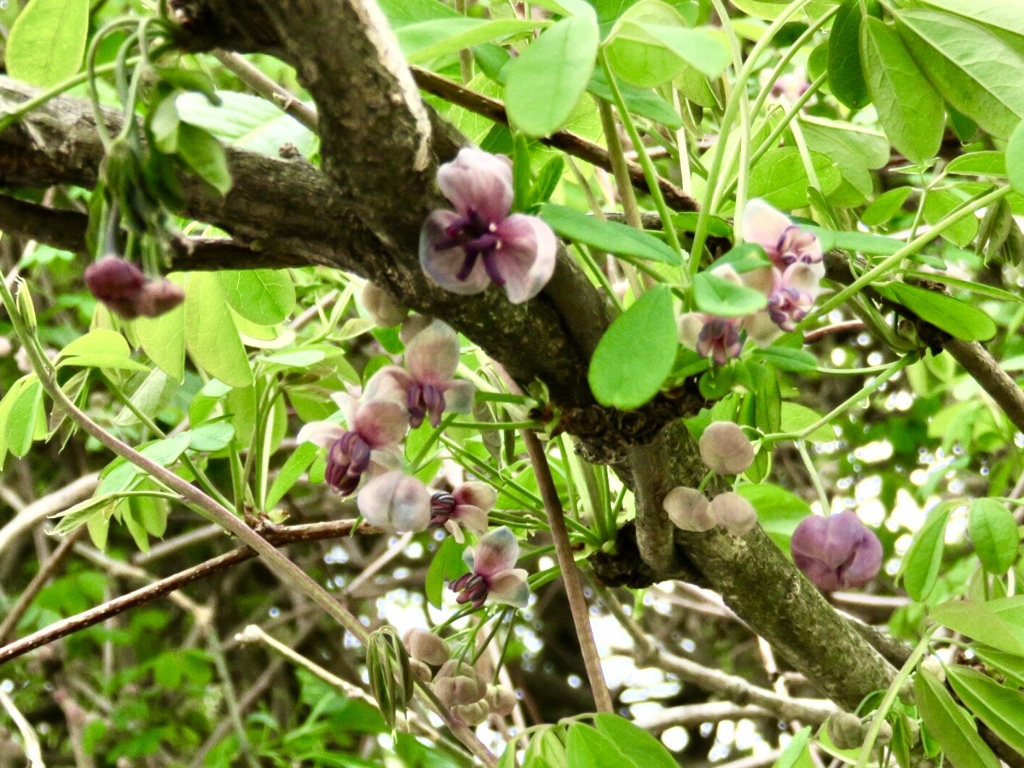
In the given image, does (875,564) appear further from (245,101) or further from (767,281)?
(245,101)

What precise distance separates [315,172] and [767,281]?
20 centimetres

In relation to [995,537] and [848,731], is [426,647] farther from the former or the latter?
[995,537]

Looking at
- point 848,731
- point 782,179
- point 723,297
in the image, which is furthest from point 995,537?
point 723,297

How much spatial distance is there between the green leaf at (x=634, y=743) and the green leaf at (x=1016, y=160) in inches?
13.3

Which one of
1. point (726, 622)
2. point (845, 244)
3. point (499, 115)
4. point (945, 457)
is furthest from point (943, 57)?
point (726, 622)

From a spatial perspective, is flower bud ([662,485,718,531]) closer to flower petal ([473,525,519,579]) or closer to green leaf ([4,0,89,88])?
flower petal ([473,525,519,579])

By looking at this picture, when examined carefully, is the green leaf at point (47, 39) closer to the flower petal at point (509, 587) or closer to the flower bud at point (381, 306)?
the flower bud at point (381, 306)

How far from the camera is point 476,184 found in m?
0.41

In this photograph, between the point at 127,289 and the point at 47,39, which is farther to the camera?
the point at 47,39

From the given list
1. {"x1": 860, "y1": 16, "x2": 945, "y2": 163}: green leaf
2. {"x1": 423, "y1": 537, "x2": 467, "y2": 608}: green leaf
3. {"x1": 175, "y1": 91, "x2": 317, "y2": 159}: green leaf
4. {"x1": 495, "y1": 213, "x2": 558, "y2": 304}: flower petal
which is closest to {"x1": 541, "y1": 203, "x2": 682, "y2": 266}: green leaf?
{"x1": 495, "y1": 213, "x2": 558, "y2": 304}: flower petal

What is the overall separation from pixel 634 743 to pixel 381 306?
0.28 m

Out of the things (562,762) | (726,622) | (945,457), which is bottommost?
(726,622)

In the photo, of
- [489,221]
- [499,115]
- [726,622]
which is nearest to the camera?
[489,221]

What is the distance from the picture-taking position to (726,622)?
1.93 m
